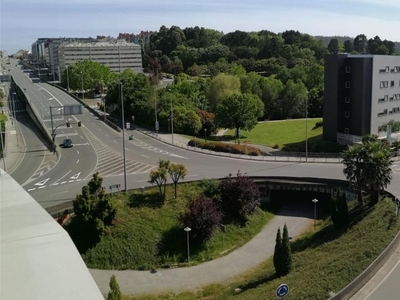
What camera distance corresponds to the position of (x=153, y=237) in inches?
1300

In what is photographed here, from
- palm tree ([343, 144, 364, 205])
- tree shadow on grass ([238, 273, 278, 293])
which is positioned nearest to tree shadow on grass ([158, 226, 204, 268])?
tree shadow on grass ([238, 273, 278, 293])

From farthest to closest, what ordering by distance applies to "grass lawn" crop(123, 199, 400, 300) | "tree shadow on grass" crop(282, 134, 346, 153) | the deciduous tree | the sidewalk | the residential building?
"tree shadow on grass" crop(282, 134, 346, 153) → the residential building → the sidewalk → the deciduous tree → "grass lawn" crop(123, 199, 400, 300)

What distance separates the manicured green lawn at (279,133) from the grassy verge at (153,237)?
28088 millimetres

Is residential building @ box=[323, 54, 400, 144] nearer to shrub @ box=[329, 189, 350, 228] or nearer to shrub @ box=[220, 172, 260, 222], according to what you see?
shrub @ box=[220, 172, 260, 222]

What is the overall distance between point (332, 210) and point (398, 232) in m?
6.05

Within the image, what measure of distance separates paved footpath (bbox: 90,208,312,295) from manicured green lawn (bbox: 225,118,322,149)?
30294mm

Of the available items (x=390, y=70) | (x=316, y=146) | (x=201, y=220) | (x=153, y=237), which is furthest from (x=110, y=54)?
(x=201, y=220)

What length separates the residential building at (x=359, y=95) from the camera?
5444 centimetres

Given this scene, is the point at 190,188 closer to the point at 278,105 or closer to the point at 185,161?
the point at 185,161

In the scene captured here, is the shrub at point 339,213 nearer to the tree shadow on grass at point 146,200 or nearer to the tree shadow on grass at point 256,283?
the tree shadow on grass at point 256,283

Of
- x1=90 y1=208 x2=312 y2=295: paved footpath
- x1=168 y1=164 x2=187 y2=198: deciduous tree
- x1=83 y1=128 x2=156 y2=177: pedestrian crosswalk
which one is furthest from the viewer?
x1=83 y1=128 x2=156 y2=177: pedestrian crosswalk

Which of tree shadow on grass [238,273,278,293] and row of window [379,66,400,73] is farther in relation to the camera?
row of window [379,66,400,73]

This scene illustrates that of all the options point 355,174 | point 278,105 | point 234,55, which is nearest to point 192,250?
point 355,174

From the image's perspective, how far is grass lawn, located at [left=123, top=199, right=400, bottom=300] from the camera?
65.8 feet
